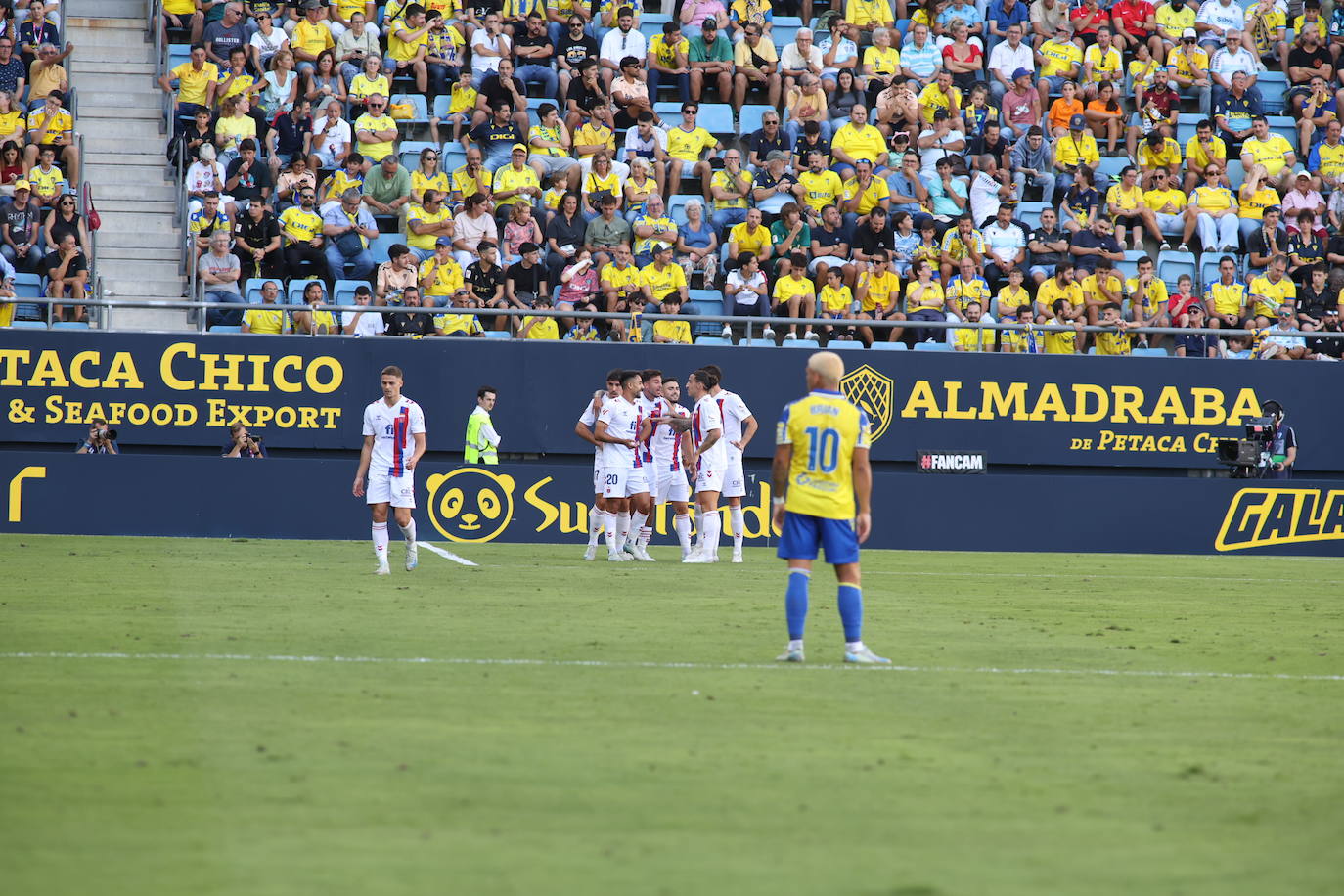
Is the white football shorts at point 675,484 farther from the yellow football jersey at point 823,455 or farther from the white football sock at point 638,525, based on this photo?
the yellow football jersey at point 823,455

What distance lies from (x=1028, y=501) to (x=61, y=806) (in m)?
20.3

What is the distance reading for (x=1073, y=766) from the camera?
7.49 meters

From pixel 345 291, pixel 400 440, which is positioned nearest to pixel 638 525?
pixel 400 440

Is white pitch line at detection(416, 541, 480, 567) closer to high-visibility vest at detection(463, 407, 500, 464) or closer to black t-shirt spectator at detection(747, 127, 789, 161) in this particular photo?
high-visibility vest at detection(463, 407, 500, 464)

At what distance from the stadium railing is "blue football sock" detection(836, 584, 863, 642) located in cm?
1224

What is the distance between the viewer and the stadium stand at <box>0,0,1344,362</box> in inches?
942

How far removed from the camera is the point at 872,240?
24.9 m

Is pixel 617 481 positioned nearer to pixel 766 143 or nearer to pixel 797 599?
pixel 766 143

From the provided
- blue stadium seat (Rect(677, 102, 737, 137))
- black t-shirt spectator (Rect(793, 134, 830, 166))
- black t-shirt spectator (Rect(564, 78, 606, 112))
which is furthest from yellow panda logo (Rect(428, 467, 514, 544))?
black t-shirt spectator (Rect(793, 134, 830, 166))

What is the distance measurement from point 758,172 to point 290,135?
6.76 meters

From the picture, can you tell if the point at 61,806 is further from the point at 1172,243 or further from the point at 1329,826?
the point at 1172,243

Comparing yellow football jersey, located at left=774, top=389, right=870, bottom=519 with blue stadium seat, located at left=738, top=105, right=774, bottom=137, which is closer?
yellow football jersey, located at left=774, top=389, right=870, bottom=519

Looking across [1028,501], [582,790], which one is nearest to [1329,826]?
[582,790]

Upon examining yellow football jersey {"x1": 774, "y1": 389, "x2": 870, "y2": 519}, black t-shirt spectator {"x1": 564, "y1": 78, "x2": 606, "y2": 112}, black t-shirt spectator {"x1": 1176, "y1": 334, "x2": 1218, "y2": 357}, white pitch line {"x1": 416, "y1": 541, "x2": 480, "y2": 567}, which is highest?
black t-shirt spectator {"x1": 564, "y1": 78, "x2": 606, "y2": 112}
